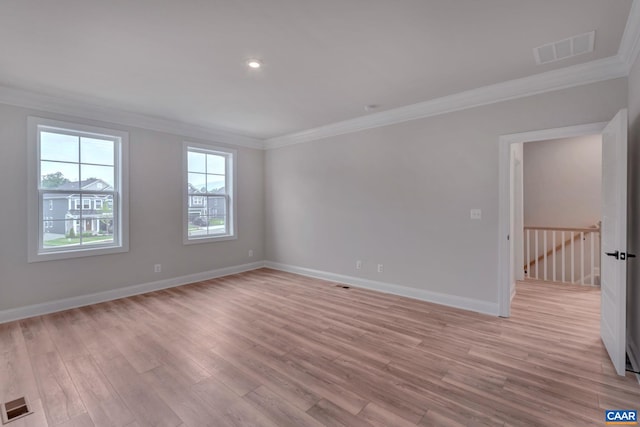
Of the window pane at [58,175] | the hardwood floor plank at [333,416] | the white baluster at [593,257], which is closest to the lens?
the hardwood floor plank at [333,416]

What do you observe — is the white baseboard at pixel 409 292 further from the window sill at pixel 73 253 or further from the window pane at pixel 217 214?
the window sill at pixel 73 253

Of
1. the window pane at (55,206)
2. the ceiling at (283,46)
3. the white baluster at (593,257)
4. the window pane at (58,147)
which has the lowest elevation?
the white baluster at (593,257)

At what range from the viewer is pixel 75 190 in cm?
392

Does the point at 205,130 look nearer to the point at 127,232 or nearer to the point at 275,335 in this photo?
the point at 127,232

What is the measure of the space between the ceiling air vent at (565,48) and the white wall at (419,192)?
19.4 inches

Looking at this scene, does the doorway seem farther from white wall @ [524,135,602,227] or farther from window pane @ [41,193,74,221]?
window pane @ [41,193,74,221]

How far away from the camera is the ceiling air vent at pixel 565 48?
2408 mm

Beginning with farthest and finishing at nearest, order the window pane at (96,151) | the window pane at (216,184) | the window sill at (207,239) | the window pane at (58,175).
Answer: the window pane at (216,184), the window sill at (207,239), the window pane at (96,151), the window pane at (58,175)

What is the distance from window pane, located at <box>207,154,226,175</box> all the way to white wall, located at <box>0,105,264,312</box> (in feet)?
1.12

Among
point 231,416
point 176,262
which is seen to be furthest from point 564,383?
point 176,262

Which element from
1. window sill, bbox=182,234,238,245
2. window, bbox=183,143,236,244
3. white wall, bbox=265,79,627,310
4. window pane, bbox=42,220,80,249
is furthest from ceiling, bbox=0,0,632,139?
window sill, bbox=182,234,238,245

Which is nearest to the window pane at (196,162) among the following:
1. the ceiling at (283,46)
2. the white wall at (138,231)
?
the white wall at (138,231)

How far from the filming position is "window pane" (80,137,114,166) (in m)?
4.02

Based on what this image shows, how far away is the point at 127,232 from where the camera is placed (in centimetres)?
433
